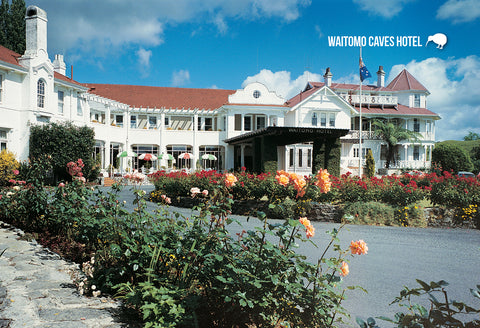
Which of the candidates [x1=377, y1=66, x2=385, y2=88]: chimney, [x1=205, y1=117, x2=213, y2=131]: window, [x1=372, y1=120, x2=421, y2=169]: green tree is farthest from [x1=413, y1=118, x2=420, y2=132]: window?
[x1=205, y1=117, x2=213, y2=131]: window

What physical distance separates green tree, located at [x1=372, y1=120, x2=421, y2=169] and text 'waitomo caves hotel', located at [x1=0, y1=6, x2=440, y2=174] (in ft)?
2.62

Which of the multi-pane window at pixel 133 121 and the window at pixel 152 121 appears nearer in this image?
the multi-pane window at pixel 133 121

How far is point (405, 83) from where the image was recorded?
4453 centimetres

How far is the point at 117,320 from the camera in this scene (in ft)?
10.3

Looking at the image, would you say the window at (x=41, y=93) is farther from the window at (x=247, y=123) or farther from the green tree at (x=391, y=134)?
the green tree at (x=391, y=134)

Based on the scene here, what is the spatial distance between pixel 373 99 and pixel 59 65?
34.8 metres

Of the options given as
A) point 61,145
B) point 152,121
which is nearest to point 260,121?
point 152,121

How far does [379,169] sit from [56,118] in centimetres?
3260

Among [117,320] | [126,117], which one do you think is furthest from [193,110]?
[117,320]

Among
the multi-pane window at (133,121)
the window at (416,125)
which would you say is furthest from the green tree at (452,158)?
the multi-pane window at (133,121)

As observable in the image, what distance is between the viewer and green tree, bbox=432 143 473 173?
3858 centimetres

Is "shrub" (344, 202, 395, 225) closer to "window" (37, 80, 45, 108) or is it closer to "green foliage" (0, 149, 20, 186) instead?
"green foliage" (0, 149, 20, 186)

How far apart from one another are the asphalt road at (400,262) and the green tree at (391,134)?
1168 inches

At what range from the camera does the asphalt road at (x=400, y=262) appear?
4.86 metres
